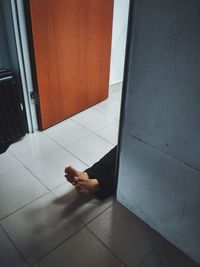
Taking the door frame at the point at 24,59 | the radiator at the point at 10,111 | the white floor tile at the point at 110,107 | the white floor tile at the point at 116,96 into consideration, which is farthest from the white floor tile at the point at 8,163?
the white floor tile at the point at 116,96

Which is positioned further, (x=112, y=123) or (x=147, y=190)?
(x=112, y=123)

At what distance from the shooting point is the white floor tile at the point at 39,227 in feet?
4.09

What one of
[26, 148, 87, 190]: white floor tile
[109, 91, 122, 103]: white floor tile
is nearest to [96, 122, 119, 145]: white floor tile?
[26, 148, 87, 190]: white floor tile

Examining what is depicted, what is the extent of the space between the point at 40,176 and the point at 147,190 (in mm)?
790

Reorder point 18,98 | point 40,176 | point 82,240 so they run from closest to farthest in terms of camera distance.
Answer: point 82,240 → point 40,176 → point 18,98

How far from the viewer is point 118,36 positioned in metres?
2.97

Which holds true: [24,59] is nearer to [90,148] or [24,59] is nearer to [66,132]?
[66,132]

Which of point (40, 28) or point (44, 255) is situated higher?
point (40, 28)

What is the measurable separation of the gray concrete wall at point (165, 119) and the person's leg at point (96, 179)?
0.64 ft

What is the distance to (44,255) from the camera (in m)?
1.21

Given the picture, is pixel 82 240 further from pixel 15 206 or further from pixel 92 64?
pixel 92 64

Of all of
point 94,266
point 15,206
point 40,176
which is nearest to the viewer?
point 94,266

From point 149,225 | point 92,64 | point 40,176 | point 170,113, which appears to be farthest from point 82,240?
point 92,64

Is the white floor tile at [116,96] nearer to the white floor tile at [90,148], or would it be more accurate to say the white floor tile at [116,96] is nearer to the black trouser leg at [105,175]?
the white floor tile at [90,148]
